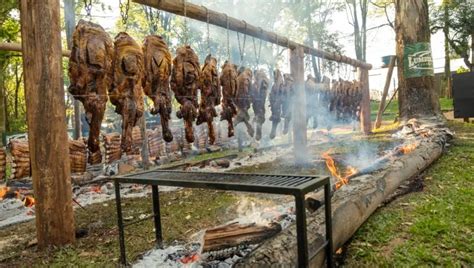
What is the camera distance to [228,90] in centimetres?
450

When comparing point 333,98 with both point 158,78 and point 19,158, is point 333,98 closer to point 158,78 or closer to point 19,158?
point 158,78

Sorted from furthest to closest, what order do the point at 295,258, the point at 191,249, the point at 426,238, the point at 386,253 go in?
the point at 191,249, the point at 426,238, the point at 386,253, the point at 295,258

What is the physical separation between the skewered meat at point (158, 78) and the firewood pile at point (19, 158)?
365 centimetres

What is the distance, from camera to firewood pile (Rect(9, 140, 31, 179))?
224 inches

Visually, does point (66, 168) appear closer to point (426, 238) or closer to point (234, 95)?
point (234, 95)

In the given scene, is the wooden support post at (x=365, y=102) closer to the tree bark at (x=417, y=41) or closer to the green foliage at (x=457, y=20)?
the tree bark at (x=417, y=41)

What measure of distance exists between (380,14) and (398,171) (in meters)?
25.4

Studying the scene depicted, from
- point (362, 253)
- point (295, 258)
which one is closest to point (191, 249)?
point (295, 258)

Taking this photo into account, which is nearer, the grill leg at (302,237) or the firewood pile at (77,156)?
the grill leg at (302,237)

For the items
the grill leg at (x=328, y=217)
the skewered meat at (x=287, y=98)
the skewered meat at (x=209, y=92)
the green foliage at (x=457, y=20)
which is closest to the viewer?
the grill leg at (x=328, y=217)

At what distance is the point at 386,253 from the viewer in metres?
2.29

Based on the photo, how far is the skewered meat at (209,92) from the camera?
159 inches

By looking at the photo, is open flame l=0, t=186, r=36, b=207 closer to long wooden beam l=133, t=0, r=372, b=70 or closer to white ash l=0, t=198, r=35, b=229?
white ash l=0, t=198, r=35, b=229

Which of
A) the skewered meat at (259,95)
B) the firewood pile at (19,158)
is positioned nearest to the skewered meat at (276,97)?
the skewered meat at (259,95)
